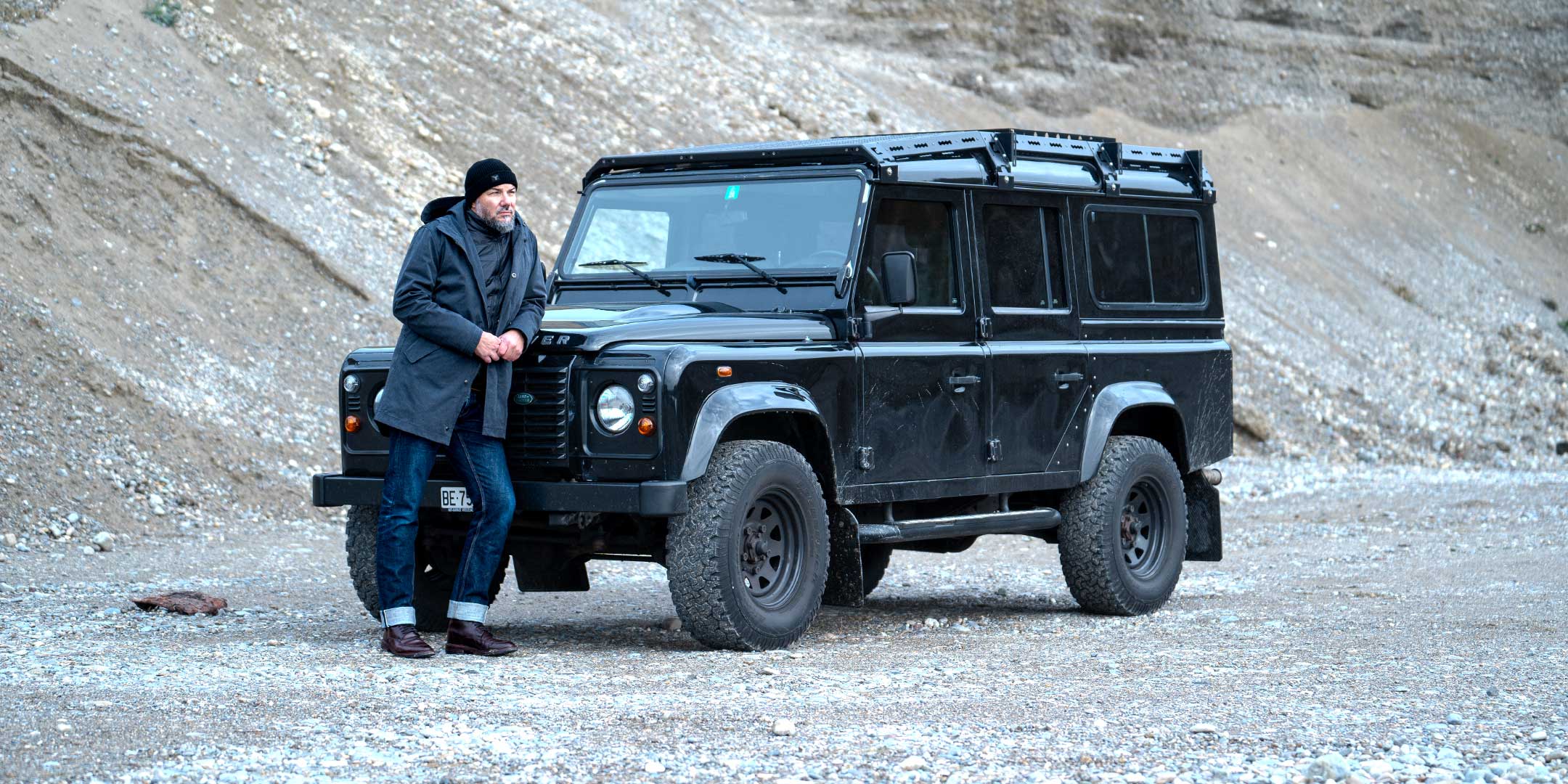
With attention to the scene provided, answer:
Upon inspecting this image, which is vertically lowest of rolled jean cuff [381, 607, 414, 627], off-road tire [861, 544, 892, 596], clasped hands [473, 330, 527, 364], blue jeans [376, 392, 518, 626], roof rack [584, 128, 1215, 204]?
off-road tire [861, 544, 892, 596]

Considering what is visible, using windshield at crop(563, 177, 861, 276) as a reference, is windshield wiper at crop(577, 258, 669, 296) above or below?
below

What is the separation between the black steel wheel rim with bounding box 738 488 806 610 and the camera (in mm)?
8016

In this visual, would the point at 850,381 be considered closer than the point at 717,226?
Yes

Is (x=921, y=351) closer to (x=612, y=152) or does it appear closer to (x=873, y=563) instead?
(x=873, y=563)

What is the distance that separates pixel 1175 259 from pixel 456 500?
15.4 ft

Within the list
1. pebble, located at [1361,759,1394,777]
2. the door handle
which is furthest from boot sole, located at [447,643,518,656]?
pebble, located at [1361,759,1394,777]

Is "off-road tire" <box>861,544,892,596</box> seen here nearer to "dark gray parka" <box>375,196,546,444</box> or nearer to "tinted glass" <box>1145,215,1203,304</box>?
"tinted glass" <box>1145,215,1203,304</box>

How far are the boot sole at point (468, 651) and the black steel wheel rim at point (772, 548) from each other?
3.58 ft

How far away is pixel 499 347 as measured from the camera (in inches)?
298

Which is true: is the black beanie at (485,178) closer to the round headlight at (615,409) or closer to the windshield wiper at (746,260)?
the round headlight at (615,409)

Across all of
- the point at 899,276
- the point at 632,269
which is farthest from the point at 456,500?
the point at 899,276

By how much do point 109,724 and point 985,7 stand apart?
31.8 m

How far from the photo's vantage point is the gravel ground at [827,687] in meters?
5.56

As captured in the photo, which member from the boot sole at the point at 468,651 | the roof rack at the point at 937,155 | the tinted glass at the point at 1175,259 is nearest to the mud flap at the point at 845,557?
the boot sole at the point at 468,651
